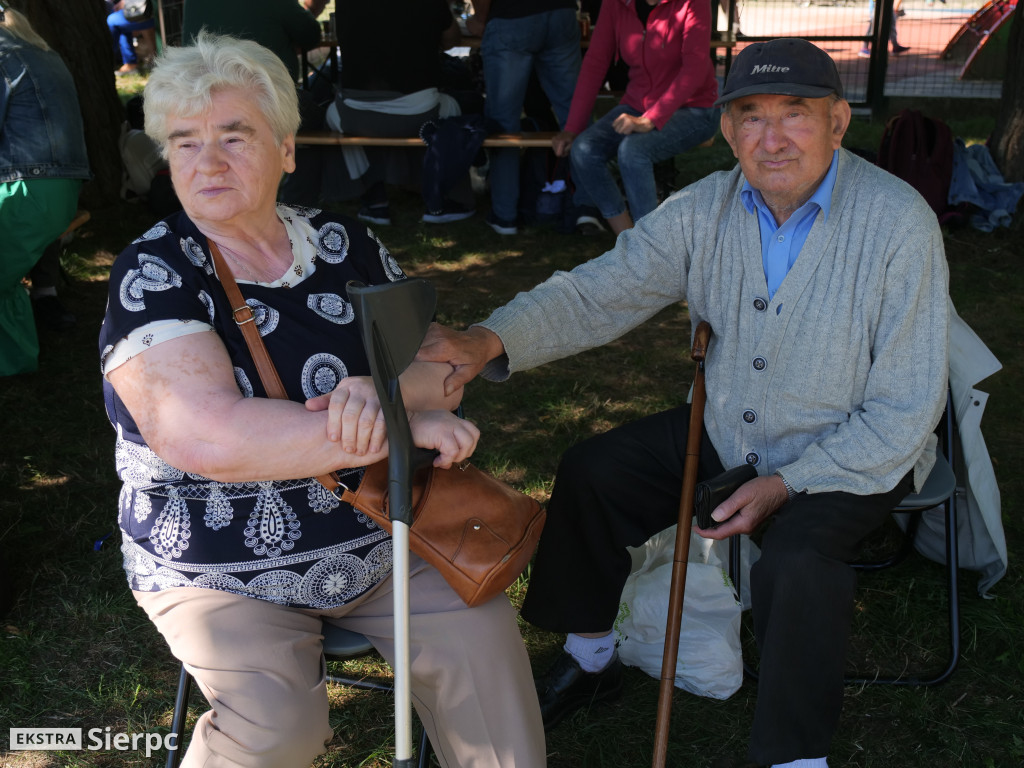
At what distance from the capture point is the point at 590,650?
2.79 metres

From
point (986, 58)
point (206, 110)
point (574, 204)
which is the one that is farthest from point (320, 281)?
point (986, 58)

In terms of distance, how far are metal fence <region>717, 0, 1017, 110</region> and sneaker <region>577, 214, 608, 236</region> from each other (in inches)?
144

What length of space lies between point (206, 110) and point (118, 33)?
11.8 m

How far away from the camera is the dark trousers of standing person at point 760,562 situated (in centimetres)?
224

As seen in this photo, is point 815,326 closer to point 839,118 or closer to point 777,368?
point 777,368

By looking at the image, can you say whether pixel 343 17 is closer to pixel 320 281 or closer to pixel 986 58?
pixel 320 281

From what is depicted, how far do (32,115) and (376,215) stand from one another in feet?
9.33

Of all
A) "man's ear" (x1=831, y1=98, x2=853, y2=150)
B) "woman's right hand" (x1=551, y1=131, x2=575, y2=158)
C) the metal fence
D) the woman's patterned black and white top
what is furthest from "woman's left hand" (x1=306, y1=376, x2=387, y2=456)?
the metal fence

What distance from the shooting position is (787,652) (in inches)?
88.0

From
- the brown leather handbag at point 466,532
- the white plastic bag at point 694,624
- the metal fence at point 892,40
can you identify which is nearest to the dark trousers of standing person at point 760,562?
the white plastic bag at point 694,624

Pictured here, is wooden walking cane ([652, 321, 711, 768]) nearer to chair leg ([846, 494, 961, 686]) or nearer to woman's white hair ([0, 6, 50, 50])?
chair leg ([846, 494, 961, 686])

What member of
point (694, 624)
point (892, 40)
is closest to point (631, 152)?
point (694, 624)

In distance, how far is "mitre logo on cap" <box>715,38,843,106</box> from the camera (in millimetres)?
2389

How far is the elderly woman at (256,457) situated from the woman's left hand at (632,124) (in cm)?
378
